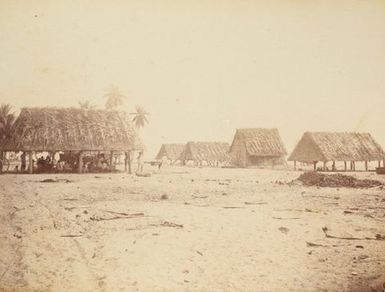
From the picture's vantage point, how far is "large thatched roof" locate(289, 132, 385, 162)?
13.1 meters

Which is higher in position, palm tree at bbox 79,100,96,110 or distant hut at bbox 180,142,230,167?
palm tree at bbox 79,100,96,110

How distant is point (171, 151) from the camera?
2425cm

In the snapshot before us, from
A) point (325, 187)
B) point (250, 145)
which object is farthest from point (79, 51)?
point (250, 145)

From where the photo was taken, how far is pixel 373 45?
5.71 meters

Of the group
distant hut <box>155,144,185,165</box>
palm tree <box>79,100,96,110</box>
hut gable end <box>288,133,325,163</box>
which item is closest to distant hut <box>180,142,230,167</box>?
distant hut <box>155,144,185,165</box>

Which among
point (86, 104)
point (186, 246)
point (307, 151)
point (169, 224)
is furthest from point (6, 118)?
point (307, 151)

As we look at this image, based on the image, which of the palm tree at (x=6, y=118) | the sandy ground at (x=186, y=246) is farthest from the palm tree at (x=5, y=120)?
the sandy ground at (x=186, y=246)

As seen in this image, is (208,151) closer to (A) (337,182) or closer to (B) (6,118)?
(A) (337,182)

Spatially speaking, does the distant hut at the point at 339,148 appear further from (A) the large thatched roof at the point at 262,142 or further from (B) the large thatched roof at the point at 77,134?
(B) the large thatched roof at the point at 77,134

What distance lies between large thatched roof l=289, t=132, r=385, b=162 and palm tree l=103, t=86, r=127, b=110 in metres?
8.95

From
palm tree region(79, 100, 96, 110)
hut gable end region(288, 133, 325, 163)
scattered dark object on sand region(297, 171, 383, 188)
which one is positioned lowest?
scattered dark object on sand region(297, 171, 383, 188)

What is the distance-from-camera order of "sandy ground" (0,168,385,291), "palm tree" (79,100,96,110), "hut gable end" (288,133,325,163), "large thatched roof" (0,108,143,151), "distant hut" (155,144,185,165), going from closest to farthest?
"sandy ground" (0,168,385,291), "palm tree" (79,100,96,110), "large thatched roof" (0,108,143,151), "hut gable end" (288,133,325,163), "distant hut" (155,144,185,165)

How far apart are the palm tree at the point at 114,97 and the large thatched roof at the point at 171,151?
56.7 ft

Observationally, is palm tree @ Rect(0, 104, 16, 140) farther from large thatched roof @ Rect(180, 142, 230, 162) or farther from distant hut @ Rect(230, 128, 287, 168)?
large thatched roof @ Rect(180, 142, 230, 162)
